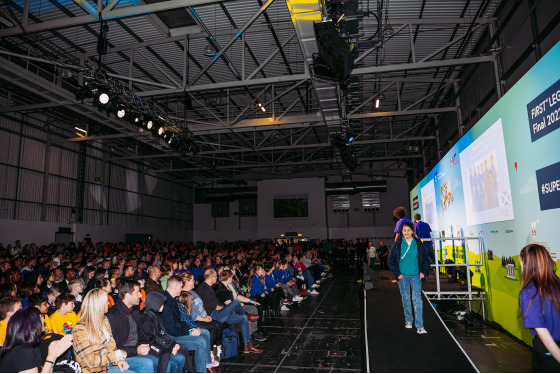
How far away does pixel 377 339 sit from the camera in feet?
13.9

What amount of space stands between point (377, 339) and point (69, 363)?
3.27 m

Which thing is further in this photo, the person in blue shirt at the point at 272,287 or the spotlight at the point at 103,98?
the spotlight at the point at 103,98

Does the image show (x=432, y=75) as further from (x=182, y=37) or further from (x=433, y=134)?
(x=182, y=37)

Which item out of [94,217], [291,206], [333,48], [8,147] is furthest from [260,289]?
[291,206]

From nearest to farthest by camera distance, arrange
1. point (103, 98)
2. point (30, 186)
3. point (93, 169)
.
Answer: point (103, 98), point (30, 186), point (93, 169)

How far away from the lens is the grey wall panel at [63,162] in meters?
15.6

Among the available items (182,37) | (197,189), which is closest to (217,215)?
(197,189)

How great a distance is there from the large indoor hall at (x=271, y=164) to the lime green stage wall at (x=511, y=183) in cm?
4

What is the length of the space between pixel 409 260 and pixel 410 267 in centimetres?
9

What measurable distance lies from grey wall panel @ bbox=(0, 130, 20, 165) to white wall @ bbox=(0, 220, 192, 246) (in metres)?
2.44

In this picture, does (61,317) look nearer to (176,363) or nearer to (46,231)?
(176,363)

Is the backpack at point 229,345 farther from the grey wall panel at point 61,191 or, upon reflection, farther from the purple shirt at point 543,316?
the grey wall panel at point 61,191

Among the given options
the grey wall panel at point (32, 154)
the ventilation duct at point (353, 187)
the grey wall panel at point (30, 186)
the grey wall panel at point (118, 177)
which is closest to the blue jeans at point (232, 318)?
the grey wall panel at point (30, 186)

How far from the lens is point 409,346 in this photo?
3.92 meters
